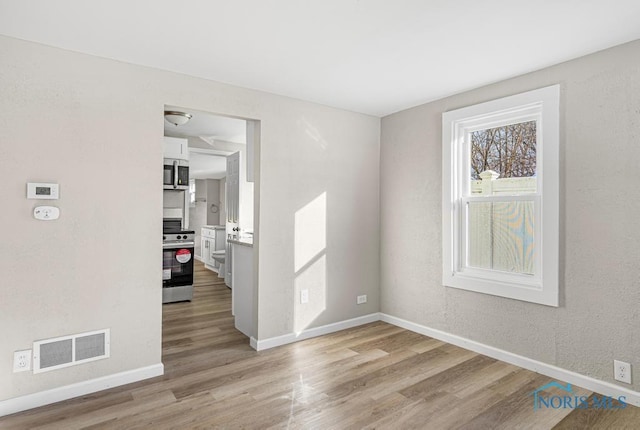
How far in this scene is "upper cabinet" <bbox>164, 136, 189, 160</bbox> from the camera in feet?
17.1

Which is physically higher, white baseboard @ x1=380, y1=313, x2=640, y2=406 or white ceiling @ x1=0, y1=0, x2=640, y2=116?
white ceiling @ x1=0, y1=0, x2=640, y2=116

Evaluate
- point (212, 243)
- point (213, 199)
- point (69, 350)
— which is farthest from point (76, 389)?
point (213, 199)

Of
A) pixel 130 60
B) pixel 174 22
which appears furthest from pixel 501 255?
pixel 130 60

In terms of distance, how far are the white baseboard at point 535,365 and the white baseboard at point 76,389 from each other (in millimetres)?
2594

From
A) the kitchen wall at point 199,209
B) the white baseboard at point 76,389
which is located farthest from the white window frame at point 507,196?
the kitchen wall at point 199,209

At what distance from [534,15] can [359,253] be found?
274 cm

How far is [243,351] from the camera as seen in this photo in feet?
10.9

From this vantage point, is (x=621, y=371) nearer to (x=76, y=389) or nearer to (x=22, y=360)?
(x=76, y=389)

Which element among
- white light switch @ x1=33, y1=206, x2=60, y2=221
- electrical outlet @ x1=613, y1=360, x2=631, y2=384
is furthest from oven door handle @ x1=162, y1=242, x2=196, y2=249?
electrical outlet @ x1=613, y1=360, x2=631, y2=384

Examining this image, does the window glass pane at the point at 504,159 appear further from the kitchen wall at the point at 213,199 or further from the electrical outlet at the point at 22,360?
the kitchen wall at the point at 213,199

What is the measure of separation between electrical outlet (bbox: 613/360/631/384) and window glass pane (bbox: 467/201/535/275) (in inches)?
32.4

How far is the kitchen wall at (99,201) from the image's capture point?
232 centimetres

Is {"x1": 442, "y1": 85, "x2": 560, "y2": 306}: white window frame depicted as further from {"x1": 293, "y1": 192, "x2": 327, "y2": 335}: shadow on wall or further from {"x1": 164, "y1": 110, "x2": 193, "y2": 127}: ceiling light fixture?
{"x1": 164, "y1": 110, "x2": 193, "y2": 127}: ceiling light fixture

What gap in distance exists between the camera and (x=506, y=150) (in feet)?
10.5
